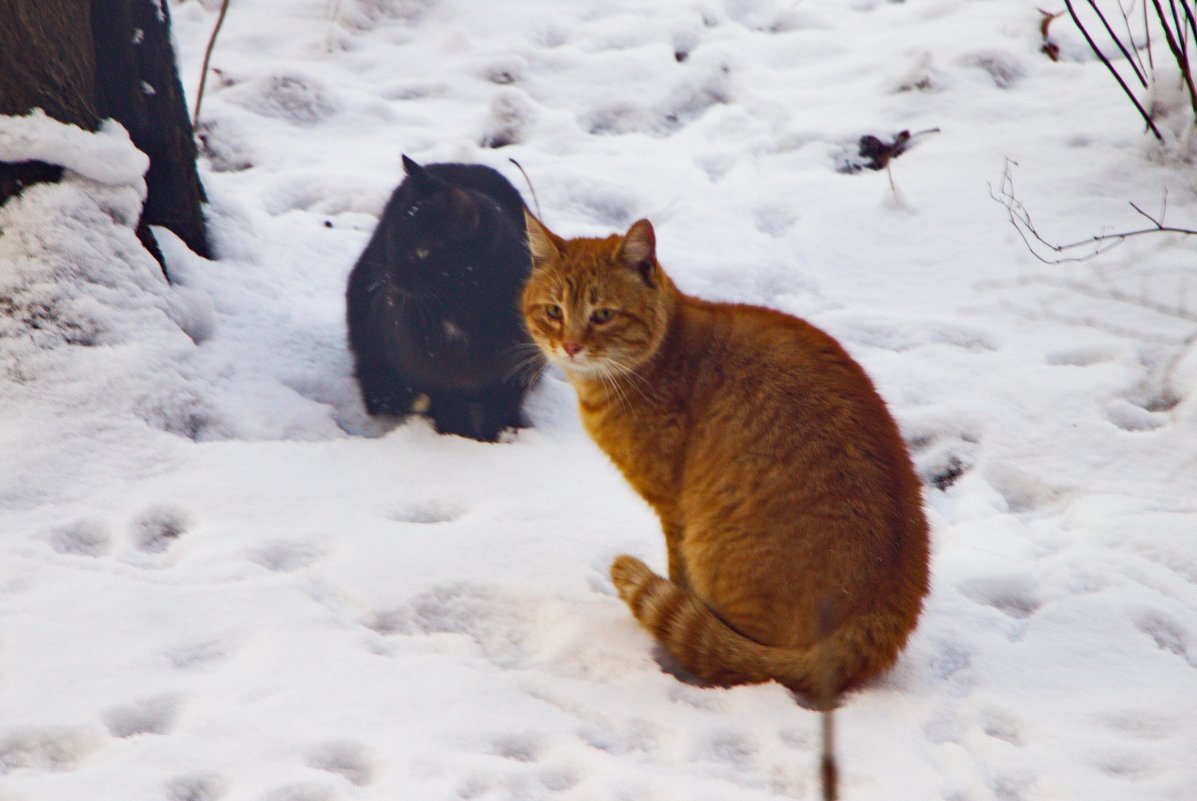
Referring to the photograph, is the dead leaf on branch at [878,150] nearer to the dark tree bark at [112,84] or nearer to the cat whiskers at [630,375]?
the cat whiskers at [630,375]

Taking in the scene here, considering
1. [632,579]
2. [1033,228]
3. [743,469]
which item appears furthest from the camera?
[1033,228]

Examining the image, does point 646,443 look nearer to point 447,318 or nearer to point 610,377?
point 610,377

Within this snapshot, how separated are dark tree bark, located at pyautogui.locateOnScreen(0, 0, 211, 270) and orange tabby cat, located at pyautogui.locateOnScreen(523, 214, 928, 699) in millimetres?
1738

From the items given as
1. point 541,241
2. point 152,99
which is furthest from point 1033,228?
point 152,99

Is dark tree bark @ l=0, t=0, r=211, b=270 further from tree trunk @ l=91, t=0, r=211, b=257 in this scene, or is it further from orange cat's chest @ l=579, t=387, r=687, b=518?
orange cat's chest @ l=579, t=387, r=687, b=518

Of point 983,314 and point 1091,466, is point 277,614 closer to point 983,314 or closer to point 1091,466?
point 1091,466

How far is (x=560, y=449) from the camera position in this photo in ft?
12.5

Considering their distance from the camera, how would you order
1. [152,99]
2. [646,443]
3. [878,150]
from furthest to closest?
[878,150] < [152,99] < [646,443]

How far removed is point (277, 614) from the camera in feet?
8.55

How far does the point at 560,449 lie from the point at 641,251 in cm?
105

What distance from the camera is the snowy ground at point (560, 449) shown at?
7.38ft

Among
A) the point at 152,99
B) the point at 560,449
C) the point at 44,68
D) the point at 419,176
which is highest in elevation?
the point at 44,68

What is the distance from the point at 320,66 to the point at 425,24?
84 cm

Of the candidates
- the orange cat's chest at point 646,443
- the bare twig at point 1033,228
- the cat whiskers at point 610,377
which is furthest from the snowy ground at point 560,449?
the cat whiskers at point 610,377
